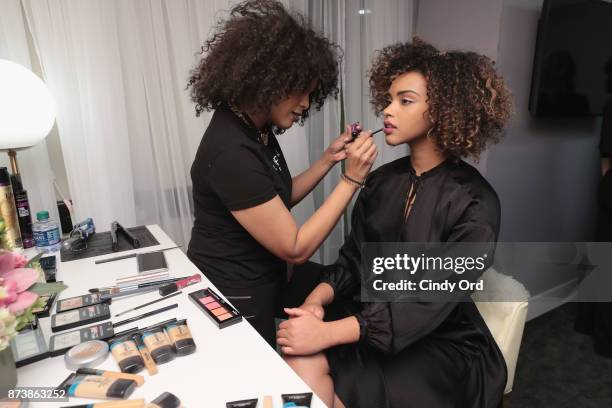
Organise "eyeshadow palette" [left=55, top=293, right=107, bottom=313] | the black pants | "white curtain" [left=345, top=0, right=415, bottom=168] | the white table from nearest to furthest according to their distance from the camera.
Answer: the white table < "eyeshadow palette" [left=55, top=293, right=107, bottom=313] < the black pants < "white curtain" [left=345, top=0, right=415, bottom=168]

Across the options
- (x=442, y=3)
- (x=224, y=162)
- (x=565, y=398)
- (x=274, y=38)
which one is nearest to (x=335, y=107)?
(x=442, y=3)

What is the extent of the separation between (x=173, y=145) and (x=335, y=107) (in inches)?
32.3

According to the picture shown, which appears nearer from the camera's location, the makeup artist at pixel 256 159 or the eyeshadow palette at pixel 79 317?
the eyeshadow palette at pixel 79 317

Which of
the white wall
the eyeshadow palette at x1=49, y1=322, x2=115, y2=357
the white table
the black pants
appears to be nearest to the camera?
the white table

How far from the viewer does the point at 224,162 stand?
957 millimetres

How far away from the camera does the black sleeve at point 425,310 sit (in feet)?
3.01

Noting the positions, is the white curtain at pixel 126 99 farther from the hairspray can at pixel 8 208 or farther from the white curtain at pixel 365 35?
the white curtain at pixel 365 35

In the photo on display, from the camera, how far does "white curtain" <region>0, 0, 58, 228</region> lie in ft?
4.08

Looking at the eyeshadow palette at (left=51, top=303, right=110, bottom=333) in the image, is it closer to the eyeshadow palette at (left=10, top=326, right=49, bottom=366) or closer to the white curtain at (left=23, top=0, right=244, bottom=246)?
the eyeshadow palette at (left=10, top=326, right=49, bottom=366)

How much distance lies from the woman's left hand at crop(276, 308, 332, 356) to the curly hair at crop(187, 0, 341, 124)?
21.0 inches

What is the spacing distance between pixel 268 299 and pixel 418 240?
440mm

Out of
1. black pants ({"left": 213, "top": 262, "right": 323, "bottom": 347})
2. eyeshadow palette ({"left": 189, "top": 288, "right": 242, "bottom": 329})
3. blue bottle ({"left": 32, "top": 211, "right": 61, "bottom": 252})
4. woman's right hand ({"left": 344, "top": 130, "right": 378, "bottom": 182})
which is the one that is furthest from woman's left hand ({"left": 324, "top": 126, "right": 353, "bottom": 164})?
blue bottle ({"left": 32, "top": 211, "right": 61, "bottom": 252})

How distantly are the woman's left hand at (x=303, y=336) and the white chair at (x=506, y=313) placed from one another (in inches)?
18.0

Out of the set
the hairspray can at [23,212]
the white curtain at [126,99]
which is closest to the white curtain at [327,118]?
the white curtain at [126,99]
